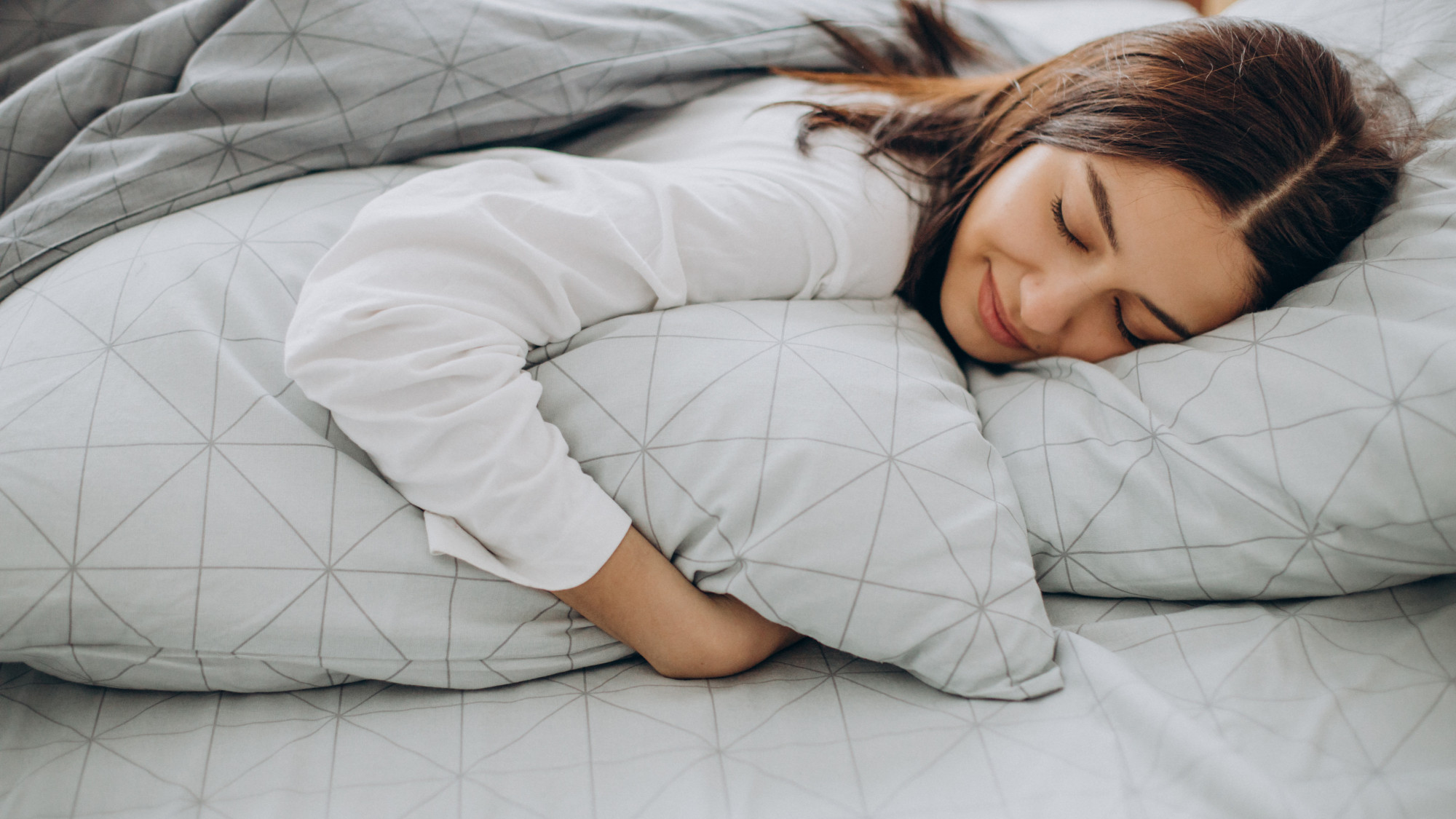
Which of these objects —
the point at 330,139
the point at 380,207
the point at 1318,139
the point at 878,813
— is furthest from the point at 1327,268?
the point at 330,139

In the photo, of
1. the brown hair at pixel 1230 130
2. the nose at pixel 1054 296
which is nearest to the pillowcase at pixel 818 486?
the nose at pixel 1054 296

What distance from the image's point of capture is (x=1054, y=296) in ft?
2.28

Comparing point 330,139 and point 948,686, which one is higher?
point 330,139

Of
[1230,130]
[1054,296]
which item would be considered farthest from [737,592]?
[1230,130]

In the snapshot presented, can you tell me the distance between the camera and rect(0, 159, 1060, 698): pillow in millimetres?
540

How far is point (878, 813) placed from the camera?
0.50 metres

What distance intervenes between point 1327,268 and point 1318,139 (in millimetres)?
113

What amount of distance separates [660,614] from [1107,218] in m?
0.48

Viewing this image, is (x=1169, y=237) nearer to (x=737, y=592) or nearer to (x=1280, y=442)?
(x=1280, y=442)

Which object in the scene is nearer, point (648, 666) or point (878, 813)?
point (878, 813)

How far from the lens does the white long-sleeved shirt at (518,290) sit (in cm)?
55

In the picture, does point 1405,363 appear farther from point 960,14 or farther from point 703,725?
point 960,14

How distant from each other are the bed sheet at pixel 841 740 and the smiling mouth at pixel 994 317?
0.28 m

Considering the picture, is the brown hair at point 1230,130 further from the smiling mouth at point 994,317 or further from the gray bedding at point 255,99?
the gray bedding at point 255,99
